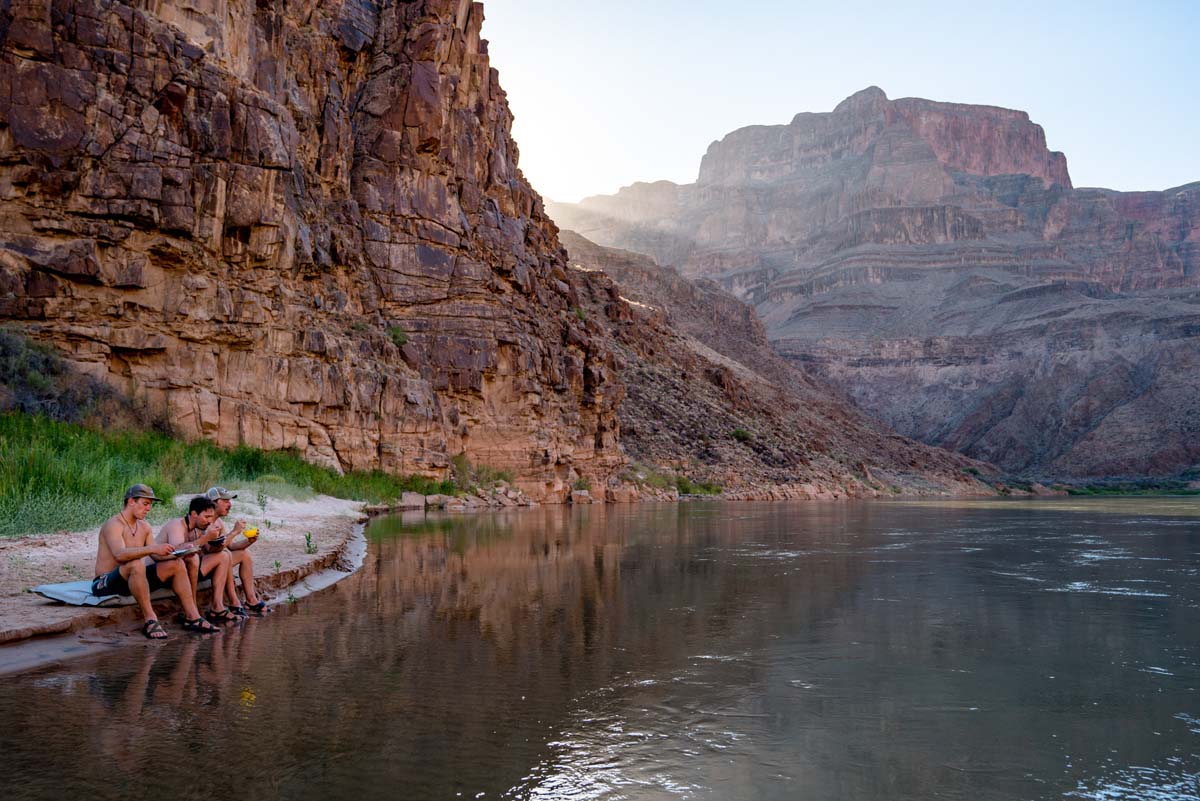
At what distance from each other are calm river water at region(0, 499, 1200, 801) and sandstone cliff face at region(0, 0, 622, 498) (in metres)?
17.2

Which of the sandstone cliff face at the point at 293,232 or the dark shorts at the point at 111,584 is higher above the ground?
the sandstone cliff face at the point at 293,232

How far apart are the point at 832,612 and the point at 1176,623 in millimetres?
3521

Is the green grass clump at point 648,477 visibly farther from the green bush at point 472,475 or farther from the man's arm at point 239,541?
the man's arm at point 239,541

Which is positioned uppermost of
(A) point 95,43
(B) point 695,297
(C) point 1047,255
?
(C) point 1047,255

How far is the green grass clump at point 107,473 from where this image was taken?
1241cm

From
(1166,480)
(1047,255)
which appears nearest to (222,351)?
(1166,480)

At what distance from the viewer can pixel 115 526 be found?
7957 mm

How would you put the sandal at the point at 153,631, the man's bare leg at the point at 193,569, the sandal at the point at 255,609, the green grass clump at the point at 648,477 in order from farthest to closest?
the green grass clump at the point at 648,477 → the sandal at the point at 255,609 → the man's bare leg at the point at 193,569 → the sandal at the point at 153,631

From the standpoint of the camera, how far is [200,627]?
27.0ft

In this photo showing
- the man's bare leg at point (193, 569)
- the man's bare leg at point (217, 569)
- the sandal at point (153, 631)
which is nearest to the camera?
the sandal at point (153, 631)

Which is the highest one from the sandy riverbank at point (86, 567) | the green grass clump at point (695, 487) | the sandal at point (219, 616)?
the sandy riverbank at point (86, 567)

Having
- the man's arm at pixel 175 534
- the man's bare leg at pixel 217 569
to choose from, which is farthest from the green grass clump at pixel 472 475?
the man's arm at pixel 175 534

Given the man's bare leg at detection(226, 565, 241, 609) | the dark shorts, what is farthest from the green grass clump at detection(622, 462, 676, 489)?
the dark shorts

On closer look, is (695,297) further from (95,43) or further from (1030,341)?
(95,43)
